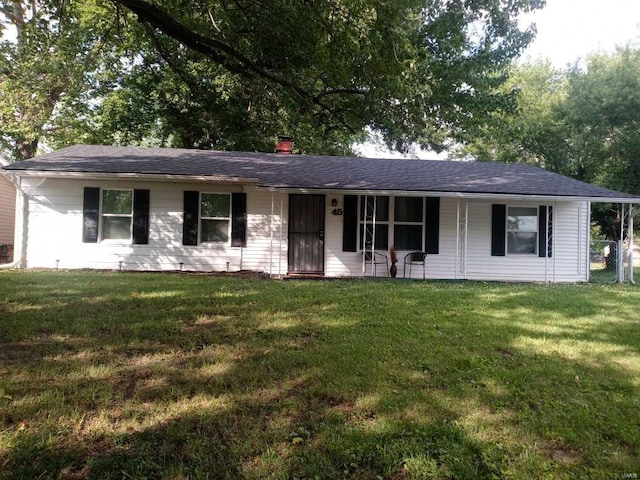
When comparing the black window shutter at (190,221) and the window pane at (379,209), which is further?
the window pane at (379,209)

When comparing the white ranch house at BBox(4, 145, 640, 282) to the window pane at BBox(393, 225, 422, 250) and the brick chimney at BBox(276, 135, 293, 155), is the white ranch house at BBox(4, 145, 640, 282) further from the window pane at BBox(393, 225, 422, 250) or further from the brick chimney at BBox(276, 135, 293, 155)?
the brick chimney at BBox(276, 135, 293, 155)

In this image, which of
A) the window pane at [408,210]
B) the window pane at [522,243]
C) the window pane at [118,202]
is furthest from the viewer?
the window pane at [522,243]

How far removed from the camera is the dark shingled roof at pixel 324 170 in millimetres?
10414

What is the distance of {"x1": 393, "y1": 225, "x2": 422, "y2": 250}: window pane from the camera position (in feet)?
36.8

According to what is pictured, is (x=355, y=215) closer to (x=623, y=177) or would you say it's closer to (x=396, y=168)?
(x=396, y=168)

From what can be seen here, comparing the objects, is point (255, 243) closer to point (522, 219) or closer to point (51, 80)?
point (522, 219)

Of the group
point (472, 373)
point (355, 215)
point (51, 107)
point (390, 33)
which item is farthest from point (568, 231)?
point (51, 107)

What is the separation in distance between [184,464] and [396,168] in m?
11.3

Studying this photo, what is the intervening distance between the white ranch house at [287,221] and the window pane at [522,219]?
27 mm

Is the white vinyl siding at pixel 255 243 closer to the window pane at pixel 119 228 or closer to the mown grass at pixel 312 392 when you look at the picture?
the window pane at pixel 119 228

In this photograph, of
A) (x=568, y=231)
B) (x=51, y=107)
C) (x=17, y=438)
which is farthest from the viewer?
(x=51, y=107)

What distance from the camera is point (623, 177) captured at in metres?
17.3

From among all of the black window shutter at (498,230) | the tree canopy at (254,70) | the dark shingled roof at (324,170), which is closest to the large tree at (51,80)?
the tree canopy at (254,70)

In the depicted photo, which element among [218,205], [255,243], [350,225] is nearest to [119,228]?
[218,205]
